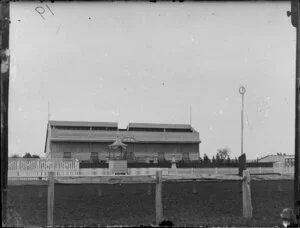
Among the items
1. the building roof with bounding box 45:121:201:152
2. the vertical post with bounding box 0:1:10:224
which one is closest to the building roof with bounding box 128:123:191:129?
the building roof with bounding box 45:121:201:152

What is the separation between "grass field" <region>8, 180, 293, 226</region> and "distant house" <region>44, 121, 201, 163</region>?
3306 centimetres

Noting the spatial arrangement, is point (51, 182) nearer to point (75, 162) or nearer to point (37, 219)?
point (37, 219)

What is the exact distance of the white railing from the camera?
2423 cm

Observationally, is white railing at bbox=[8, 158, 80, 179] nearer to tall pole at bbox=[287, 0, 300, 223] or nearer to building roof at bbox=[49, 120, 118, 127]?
tall pole at bbox=[287, 0, 300, 223]

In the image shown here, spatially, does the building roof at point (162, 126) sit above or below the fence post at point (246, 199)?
above

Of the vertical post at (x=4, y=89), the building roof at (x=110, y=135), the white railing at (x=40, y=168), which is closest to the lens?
the vertical post at (x=4, y=89)

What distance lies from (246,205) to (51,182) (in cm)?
399

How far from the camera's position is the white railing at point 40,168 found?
24.2 meters

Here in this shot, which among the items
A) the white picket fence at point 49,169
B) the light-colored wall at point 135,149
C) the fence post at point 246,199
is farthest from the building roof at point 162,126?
the fence post at point 246,199

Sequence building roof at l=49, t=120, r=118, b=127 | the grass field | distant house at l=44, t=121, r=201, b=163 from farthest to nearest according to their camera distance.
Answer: building roof at l=49, t=120, r=118, b=127 < distant house at l=44, t=121, r=201, b=163 < the grass field

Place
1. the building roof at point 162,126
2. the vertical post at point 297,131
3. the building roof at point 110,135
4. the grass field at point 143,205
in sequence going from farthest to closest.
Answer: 1. the building roof at point 162,126
2. the building roof at point 110,135
3. the grass field at point 143,205
4. the vertical post at point 297,131

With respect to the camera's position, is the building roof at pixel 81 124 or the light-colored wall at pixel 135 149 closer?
the light-colored wall at pixel 135 149

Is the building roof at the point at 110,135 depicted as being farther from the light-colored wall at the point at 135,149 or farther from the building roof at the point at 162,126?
the building roof at the point at 162,126

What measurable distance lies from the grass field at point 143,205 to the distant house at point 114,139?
33.1 meters
